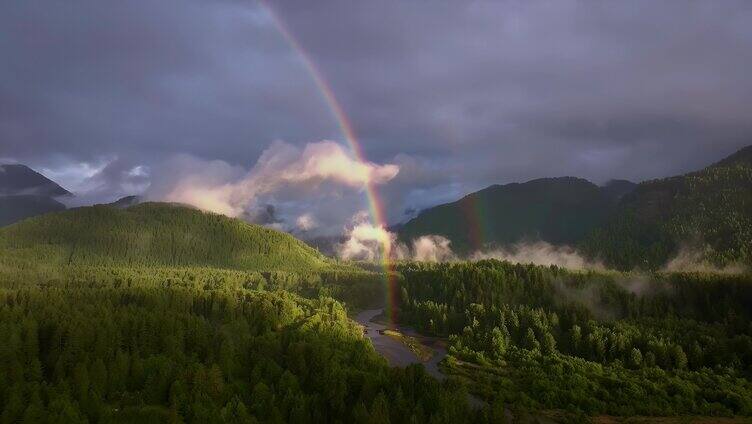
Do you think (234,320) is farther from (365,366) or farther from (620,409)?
(620,409)

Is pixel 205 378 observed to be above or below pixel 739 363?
above

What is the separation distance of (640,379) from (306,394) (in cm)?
11072

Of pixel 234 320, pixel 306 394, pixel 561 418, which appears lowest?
pixel 561 418

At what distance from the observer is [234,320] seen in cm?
19288

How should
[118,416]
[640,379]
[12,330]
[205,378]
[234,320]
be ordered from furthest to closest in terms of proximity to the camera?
[234,320]
[640,379]
[12,330]
[205,378]
[118,416]

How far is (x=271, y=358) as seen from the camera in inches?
5915

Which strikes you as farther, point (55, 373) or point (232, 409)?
point (55, 373)

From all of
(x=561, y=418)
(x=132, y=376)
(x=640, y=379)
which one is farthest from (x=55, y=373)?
(x=640, y=379)

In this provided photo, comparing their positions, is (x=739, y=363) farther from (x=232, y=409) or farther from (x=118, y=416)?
(x=118, y=416)

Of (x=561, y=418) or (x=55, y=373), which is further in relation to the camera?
(x=561, y=418)

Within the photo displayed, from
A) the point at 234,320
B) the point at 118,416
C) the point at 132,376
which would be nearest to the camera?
the point at 118,416

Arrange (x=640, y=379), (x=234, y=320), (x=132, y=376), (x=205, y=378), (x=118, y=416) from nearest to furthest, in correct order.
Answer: (x=118, y=416)
(x=205, y=378)
(x=132, y=376)
(x=640, y=379)
(x=234, y=320)

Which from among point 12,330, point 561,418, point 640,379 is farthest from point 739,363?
point 12,330

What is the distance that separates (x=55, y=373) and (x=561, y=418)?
124 m
